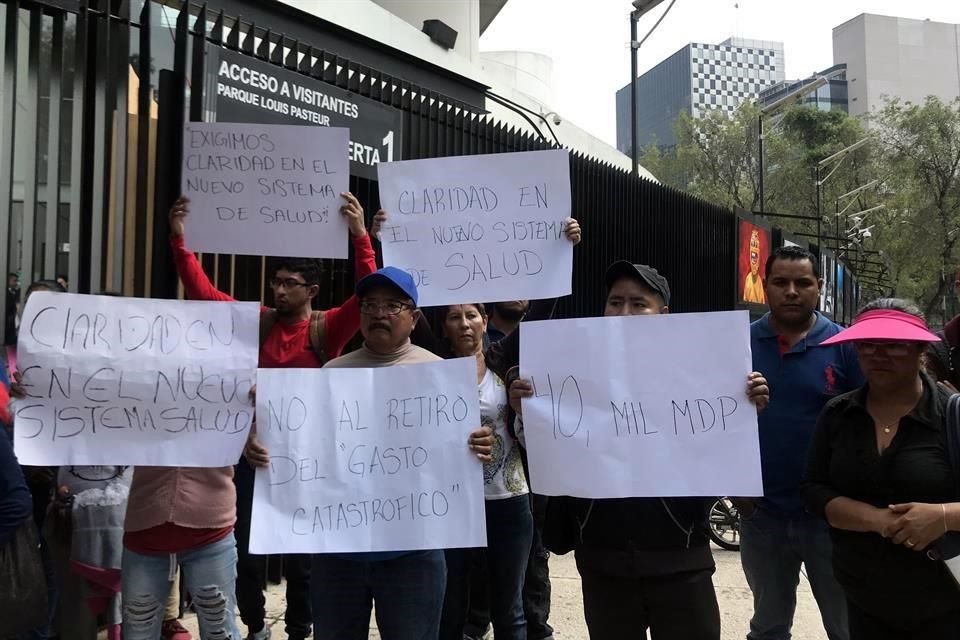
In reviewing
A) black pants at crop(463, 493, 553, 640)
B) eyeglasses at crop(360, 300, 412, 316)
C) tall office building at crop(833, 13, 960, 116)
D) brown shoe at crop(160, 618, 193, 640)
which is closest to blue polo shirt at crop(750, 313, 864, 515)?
eyeglasses at crop(360, 300, 412, 316)

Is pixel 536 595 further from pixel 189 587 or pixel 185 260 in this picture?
pixel 185 260

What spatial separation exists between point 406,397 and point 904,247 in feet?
116

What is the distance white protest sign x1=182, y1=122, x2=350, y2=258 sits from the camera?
3.20 meters

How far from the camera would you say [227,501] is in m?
2.96

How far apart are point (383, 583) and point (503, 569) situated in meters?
1.15

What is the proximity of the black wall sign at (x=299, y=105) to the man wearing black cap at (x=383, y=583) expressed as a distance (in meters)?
2.39

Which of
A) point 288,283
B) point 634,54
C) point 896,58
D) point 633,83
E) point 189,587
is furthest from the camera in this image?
point 896,58

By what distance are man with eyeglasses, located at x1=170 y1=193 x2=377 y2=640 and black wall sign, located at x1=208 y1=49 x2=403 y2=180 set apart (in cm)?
138

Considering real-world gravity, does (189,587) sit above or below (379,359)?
below

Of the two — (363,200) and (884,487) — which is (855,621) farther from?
(363,200)

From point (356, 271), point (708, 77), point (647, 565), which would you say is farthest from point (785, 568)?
point (708, 77)

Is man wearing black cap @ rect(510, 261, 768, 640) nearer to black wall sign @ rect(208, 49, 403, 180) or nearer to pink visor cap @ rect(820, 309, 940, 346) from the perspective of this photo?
pink visor cap @ rect(820, 309, 940, 346)

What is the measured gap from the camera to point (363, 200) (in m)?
5.66

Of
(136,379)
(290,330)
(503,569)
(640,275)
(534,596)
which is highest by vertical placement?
(640,275)
